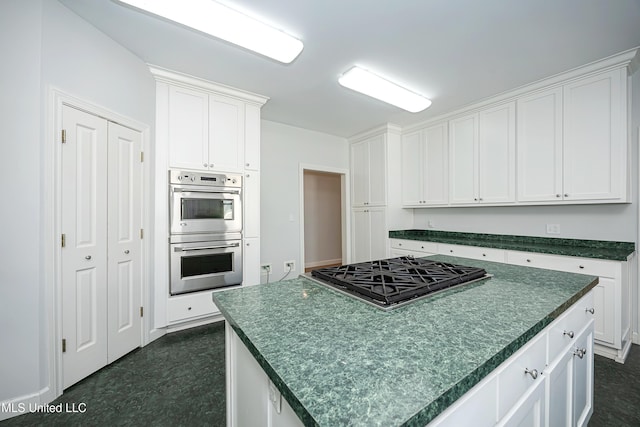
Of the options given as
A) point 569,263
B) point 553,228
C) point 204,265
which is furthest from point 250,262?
point 553,228

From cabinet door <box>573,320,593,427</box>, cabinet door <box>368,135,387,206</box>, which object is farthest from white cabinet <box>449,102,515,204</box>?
cabinet door <box>573,320,593,427</box>

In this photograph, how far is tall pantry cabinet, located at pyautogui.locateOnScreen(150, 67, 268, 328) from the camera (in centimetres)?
240

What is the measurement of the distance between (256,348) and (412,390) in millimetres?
401

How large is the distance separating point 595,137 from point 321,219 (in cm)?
463

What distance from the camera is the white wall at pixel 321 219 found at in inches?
232

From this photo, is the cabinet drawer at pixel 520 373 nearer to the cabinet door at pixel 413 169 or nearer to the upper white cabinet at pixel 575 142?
the upper white cabinet at pixel 575 142

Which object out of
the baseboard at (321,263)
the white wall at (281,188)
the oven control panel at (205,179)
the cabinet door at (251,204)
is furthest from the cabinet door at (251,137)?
the baseboard at (321,263)

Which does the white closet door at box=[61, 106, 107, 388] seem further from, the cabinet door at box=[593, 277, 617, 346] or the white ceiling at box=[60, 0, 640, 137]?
the cabinet door at box=[593, 277, 617, 346]

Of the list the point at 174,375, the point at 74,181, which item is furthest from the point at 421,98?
the point at 174,375

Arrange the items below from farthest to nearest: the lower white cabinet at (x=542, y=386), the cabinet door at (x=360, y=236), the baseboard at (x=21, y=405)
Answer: the cabinet door at (x=360, y=236) → the baseboard at (x=21, y=405) → the lower white cabinet at (x=542, y=386)

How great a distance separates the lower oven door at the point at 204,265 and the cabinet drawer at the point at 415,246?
2.22m

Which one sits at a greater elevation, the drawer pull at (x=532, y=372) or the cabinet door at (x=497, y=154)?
the cabinet door at (x=497, y=154)

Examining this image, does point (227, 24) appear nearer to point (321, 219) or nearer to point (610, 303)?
point (610, 303)

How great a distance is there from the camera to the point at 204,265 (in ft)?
8.43
